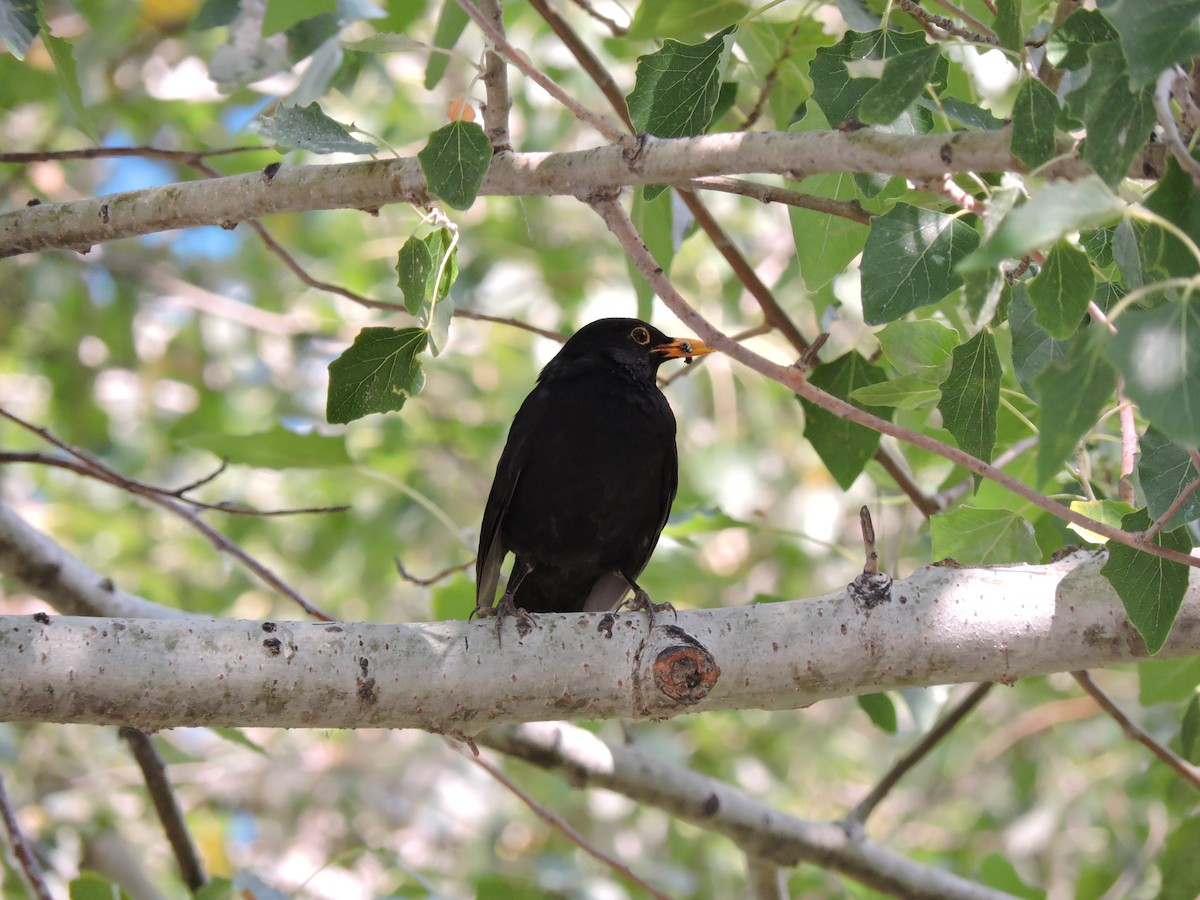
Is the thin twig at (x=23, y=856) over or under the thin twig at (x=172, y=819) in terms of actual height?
under

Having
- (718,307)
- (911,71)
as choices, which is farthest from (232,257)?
(911,71)

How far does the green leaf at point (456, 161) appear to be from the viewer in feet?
6.78

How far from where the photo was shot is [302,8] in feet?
8.70

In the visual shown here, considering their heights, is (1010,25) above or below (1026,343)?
above

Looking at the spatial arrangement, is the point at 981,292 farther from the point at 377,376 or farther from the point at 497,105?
the point at 377,376

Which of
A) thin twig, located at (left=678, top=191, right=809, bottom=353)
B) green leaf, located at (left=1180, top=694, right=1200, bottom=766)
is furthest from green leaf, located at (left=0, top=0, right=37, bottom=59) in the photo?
green leaf, located at (left=1180, top=694, right=1200, bottom=766)

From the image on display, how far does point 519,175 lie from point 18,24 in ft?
3.44

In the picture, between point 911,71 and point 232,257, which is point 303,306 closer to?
point 232,257

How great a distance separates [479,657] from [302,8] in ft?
4.92

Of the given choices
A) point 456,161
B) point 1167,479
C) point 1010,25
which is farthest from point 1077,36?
point 456,161

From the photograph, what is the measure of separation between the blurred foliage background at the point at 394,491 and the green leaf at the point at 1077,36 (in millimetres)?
3625

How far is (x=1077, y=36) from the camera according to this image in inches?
71.3

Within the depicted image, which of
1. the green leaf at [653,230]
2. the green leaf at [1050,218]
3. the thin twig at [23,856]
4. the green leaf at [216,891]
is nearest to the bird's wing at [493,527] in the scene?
the green leaf at [653,230]

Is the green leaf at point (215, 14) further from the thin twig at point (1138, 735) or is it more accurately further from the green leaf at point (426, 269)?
the thin twig at point (1138, 735)
